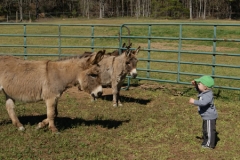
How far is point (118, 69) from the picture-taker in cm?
901

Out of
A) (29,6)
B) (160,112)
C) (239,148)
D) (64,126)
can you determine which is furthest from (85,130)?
(29,6)

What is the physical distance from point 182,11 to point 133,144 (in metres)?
72.4

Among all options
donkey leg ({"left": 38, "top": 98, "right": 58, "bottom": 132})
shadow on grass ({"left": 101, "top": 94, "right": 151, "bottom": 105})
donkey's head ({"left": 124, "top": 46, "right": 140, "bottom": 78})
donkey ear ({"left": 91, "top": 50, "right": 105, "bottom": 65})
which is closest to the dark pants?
donkey ear ({"left": 91, "top": 50, "right": 105, "bottom": 65})

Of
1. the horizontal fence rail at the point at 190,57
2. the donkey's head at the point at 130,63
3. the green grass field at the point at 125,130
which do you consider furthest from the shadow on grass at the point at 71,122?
the horizontal fence rail at the point at 190,57

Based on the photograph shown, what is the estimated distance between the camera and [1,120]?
6.84 meters

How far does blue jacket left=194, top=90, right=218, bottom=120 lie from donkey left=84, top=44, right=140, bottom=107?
10.4ft

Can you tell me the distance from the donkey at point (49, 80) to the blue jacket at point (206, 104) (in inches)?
75.2

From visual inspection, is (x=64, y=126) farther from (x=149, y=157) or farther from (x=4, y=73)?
(x=149, y=157)

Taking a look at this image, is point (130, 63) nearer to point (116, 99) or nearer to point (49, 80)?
point (116, 99)

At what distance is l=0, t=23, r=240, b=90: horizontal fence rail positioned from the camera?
32.2 feet

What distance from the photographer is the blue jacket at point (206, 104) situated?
18.0 feet

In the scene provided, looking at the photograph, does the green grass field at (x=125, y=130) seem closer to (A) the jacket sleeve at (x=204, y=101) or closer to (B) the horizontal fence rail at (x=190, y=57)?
(A) the jacket sleeve at (x=204, y=101)

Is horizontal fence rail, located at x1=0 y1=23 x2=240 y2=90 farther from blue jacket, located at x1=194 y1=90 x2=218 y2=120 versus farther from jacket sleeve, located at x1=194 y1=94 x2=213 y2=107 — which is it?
jacket sleeve, located at x1=194 y1=94 x2=213 y2=107

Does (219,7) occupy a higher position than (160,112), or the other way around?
(219,7)
